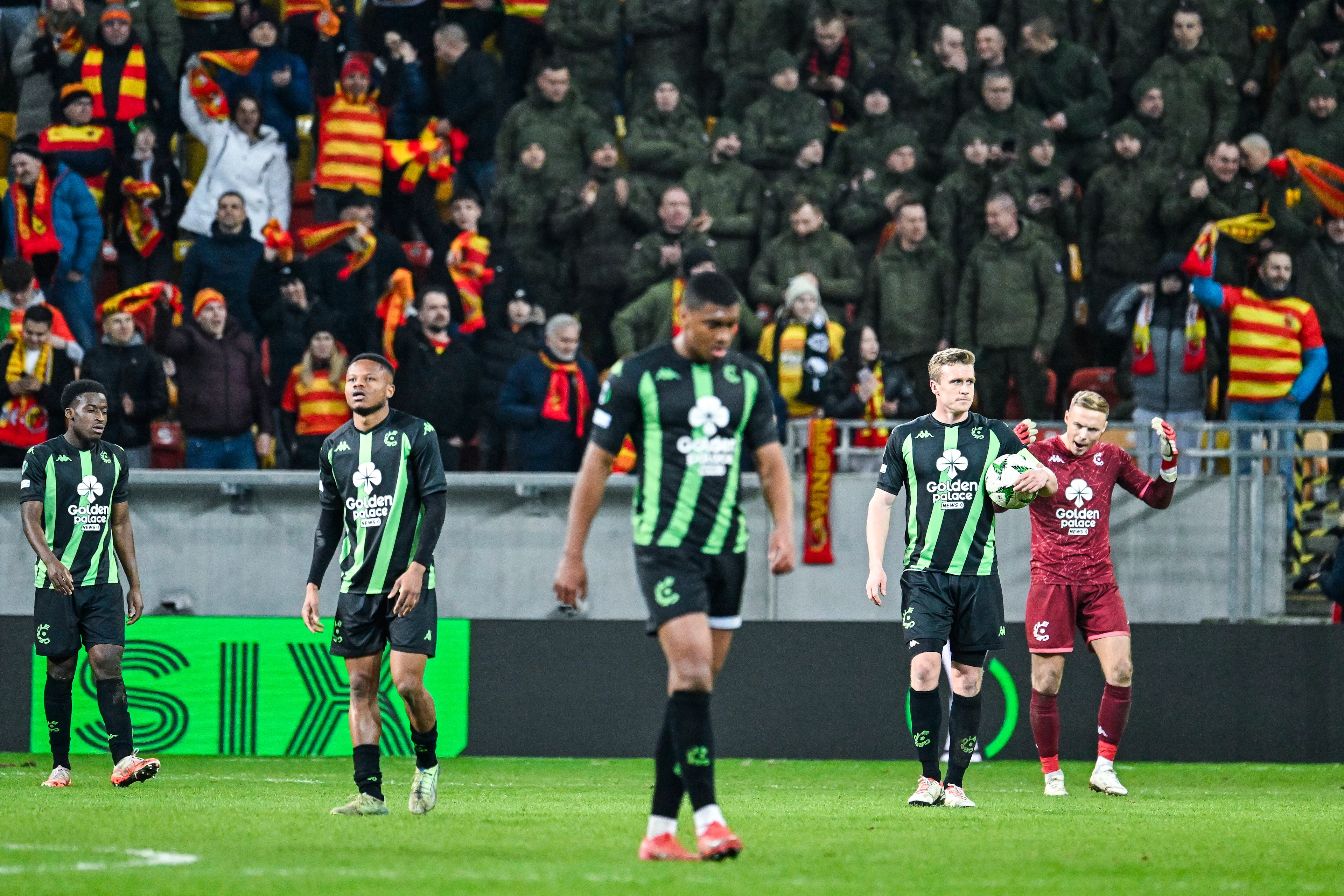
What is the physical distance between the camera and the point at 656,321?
14695 mm

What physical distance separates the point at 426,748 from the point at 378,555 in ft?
3.00

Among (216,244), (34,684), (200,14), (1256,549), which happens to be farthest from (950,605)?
(200,14)

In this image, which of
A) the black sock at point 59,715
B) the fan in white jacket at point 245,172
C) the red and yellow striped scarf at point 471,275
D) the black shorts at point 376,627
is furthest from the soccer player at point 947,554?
the fan in white jacket at point 245,172

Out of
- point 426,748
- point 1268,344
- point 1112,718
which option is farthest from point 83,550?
point 1268,344

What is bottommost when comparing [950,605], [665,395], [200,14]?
[950,605]

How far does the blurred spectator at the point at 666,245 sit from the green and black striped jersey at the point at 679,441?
8163mm

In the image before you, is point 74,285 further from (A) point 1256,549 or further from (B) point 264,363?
(A) point 1256,549

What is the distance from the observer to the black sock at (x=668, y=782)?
6.21 metres

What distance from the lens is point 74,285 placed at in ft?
49.0

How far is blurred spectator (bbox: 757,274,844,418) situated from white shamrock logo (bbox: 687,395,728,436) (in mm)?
7763

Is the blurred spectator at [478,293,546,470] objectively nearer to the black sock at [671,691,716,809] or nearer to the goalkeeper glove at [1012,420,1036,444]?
the goalkeeper glove at [1012,420,1036,444]

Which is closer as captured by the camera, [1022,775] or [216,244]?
[1022,775]

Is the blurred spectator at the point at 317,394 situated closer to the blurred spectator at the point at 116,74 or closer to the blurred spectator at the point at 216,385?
the blurred spectator at the point at 216,385

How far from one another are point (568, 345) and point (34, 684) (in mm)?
4623
